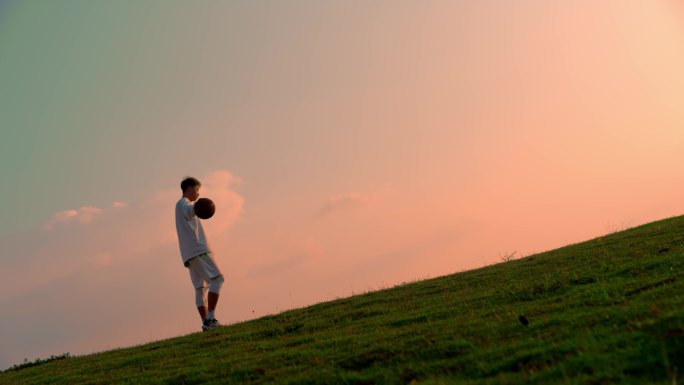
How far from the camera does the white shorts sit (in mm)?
16281

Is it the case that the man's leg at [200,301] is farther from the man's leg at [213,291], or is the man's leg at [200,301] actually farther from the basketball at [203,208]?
the basketball at [203,208]

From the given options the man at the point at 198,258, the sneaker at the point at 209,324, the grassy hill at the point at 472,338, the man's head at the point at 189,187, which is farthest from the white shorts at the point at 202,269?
the man's head at the point at 189,187

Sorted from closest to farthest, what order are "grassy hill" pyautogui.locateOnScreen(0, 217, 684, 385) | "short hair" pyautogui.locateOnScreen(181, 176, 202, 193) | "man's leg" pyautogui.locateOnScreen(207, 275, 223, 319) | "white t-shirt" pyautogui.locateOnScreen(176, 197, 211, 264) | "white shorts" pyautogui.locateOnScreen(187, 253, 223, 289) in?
"grassy hill" pyautogui.locateOnScreen(0, 217, 684, 385) → "man's leg" pyautogui.locateOnScreen(207, 275, 223, 319) → "white shorts" pyautogui.locateOnScreen(187, 253, 223, 289) → "white t-shirt" pyautogui.locateOnScreen(176, 197, 211, 264) → "short hair" pyautogui.locateOnScreen(181, 176, 202, 193)

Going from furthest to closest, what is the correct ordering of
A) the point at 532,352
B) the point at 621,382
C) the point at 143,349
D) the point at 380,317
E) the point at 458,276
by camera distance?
1. the point at 458,276
2. the point at 143,349
3. the point at 380,317
4. the point at 532,352
5. the point at 621,382

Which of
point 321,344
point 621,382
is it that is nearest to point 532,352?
point 621,382

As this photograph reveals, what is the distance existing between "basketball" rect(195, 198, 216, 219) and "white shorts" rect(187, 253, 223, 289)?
1010mm

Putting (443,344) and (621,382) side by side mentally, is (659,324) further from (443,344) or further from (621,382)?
(443,344)

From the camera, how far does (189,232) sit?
16.5m

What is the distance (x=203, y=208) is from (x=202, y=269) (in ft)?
5.14

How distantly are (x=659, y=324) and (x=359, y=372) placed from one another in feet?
12.1

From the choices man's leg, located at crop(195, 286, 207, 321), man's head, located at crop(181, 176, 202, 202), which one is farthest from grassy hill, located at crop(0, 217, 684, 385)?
man's head, located at crop(181, 176, 202, 202)

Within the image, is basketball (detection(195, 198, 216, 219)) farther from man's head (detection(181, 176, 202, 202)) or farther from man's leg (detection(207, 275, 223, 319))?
man's leg (detection(207, 275, 223, 319))

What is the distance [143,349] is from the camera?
15.0m

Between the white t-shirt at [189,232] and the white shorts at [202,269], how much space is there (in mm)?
143
